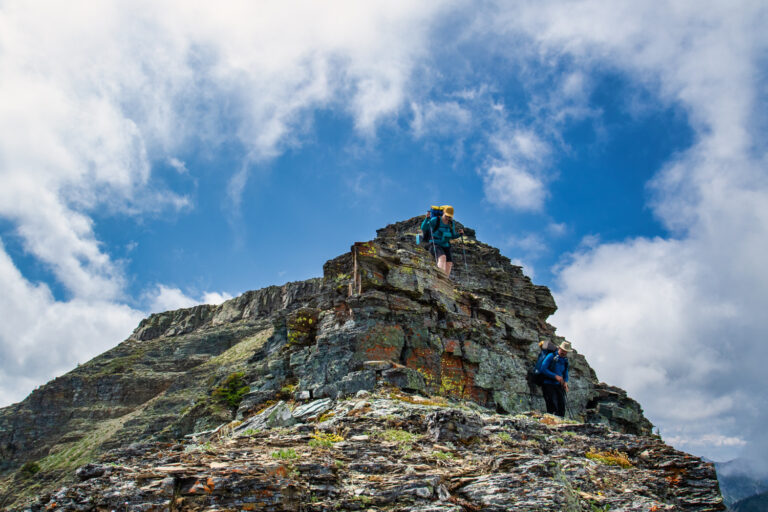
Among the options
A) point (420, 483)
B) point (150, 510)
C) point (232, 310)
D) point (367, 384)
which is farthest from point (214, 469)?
point (232, 310)

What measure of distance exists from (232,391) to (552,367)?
472 inches

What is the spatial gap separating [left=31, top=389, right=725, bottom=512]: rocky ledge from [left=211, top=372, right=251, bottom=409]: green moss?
5.55 m

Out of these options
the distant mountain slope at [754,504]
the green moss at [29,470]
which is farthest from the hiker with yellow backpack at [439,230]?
the distant mountain slope at [754,504]

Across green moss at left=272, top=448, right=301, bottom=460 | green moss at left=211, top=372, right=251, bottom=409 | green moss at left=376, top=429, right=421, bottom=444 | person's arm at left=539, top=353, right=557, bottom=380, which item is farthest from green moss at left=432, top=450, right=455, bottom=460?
green moss at left=211, top=372, right=251, bottom=409

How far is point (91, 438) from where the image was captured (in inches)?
2313

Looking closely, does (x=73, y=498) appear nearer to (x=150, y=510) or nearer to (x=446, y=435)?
(x=150, y=510)

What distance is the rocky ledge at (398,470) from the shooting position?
243 inches

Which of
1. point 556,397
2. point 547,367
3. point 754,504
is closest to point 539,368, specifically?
point 547,367

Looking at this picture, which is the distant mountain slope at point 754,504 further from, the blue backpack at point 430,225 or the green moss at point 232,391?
the green moss at point 232,391

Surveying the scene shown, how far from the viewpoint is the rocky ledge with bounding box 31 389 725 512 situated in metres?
6.17

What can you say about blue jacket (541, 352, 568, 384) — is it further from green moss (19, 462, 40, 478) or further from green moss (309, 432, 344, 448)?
green moss (19, 462, 40, 478)

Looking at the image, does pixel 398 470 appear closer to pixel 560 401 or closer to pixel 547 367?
pixel 547 367

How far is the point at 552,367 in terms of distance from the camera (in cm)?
1577

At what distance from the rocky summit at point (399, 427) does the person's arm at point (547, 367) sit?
159 centimetres
